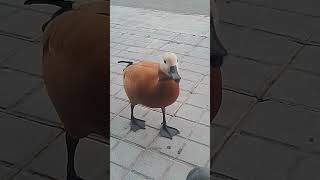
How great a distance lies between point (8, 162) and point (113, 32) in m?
0.29

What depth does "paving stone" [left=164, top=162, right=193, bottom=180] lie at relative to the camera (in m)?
0.59

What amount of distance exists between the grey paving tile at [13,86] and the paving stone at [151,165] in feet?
0.65

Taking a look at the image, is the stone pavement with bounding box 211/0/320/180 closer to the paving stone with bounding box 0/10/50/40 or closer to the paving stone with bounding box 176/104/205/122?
the paving stone with bounding box 176/104/205/122

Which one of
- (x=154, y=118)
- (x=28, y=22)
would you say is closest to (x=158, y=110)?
(x=154, y=118)

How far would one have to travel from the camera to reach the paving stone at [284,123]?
602 mm

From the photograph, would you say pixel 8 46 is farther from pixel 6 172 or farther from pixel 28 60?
pixel 6 172

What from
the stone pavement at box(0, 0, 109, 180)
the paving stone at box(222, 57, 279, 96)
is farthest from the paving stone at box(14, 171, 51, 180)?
the paving stone at box(222, 57, 279, 96)

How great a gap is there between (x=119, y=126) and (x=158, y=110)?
2.4 inches

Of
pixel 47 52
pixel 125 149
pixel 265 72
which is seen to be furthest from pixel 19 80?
pixel 265 72

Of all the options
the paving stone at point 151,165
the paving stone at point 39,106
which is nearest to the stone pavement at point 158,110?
the paving stone at point 151,165

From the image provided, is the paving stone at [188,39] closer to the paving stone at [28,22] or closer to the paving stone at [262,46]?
the paving stone at [262,46]

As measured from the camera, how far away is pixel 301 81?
0.59 metres

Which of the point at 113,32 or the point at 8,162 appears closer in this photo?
the point at 113,32

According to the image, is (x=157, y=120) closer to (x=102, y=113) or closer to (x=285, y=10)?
(x=102, y=113)
